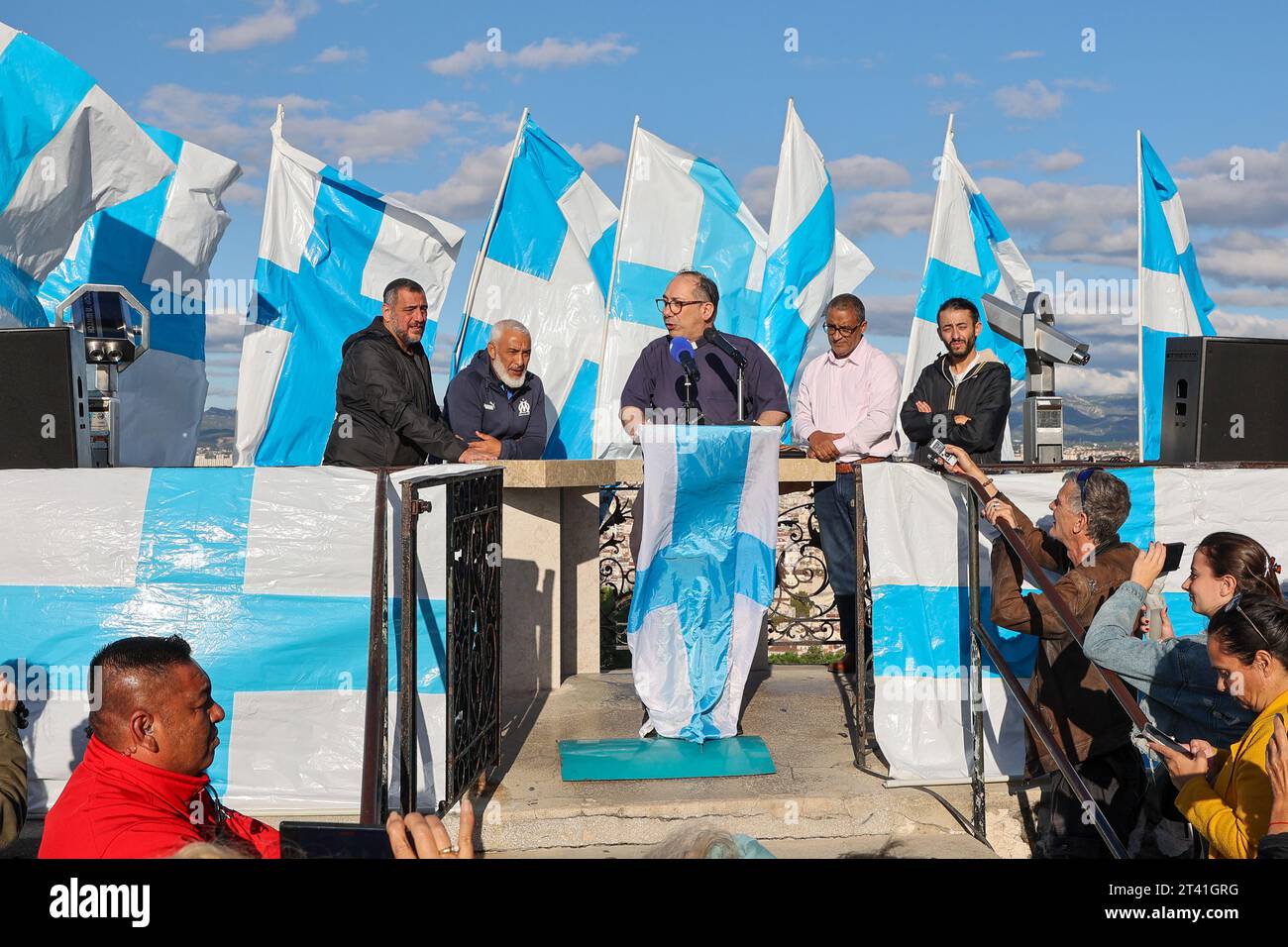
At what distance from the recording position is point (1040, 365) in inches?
196

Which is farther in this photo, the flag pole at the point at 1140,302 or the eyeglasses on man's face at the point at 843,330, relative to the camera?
the flag pole at the point at 1140,302

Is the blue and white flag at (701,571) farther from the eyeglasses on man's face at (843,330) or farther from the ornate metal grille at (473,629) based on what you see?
the eyeglasses on man's face at (843,330)

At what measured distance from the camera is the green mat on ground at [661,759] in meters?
4.43

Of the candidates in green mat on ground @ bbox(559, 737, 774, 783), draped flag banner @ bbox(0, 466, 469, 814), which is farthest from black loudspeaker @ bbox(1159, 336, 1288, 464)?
draped flag banner @ bbox(0, 466, 469, 814)

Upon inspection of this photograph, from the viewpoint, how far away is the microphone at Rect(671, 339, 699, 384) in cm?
514

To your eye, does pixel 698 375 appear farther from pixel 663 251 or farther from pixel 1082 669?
pixel 663 251

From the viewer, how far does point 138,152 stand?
23.2 feet

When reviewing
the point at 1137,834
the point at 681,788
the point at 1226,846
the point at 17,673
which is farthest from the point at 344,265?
the point at 1226,846

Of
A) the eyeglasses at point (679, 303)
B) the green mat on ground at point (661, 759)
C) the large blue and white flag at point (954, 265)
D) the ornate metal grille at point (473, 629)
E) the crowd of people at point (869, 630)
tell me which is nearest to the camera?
the crowd of people at point (869, 630)

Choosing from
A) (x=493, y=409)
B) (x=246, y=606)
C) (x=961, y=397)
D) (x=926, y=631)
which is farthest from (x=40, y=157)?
(x=926, y=631)

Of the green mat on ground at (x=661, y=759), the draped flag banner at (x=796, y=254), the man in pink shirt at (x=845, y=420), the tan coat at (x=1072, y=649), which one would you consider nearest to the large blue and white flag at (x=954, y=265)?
the draped flag banner at (x=796, y=254)

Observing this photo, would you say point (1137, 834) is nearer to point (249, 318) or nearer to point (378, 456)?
point (378, 456)

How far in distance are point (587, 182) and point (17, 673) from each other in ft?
25.6

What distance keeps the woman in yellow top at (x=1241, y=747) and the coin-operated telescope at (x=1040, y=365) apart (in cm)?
218
